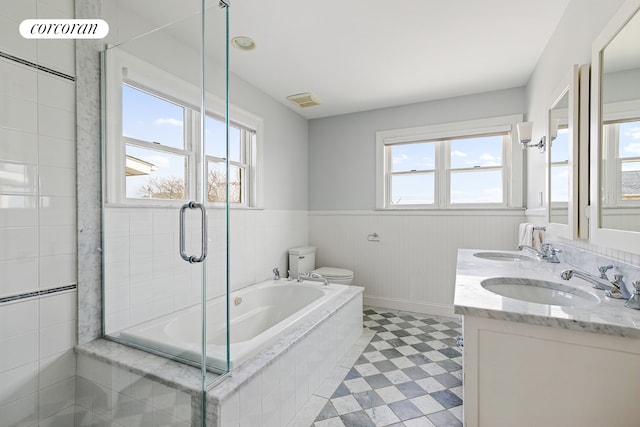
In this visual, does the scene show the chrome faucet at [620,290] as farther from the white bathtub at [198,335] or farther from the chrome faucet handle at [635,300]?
the white bathtub at [198,335]

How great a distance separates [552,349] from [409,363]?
1.50 metres

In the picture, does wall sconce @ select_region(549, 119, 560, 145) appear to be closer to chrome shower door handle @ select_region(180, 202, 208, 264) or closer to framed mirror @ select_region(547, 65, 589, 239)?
framed mirror @ select_region(547, 65, 589, 239)

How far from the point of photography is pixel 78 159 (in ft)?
4.99

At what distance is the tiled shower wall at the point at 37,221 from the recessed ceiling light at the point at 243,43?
37.6 inches

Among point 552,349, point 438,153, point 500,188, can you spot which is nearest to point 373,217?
point 438,153

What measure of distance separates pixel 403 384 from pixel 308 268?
1801 millimetres

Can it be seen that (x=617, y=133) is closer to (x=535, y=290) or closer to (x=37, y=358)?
(x=535, y=290)

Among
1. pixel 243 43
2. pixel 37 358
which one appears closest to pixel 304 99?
pixel 243 43

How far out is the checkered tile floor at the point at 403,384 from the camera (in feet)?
5.39

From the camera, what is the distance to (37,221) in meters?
1.37

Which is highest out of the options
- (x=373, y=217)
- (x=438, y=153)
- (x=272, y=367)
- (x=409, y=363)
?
(x=438, y=153)

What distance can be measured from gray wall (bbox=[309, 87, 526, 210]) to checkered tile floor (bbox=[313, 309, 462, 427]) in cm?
157

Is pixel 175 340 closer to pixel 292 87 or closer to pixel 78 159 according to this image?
pixel 78 159

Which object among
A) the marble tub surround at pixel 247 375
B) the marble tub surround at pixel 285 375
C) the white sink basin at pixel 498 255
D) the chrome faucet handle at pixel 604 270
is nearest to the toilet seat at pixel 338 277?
the marble tub surround at pixel 285 375
